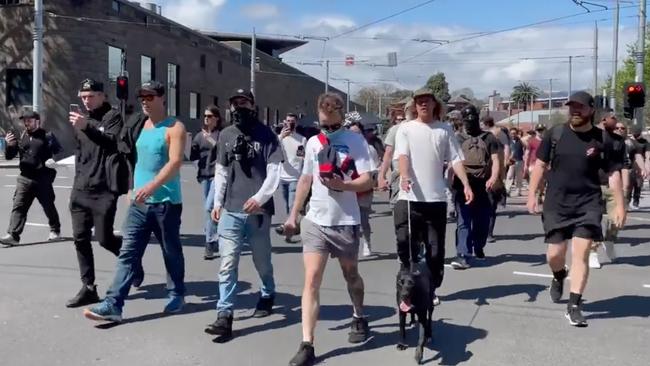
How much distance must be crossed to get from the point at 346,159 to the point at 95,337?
2282 mm

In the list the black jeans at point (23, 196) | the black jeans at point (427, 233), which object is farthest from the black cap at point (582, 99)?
the black jeans at point (23, 196)

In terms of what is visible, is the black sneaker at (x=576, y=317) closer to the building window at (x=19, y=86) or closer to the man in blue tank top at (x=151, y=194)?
the man in blue tank top at (x=151, y=194)

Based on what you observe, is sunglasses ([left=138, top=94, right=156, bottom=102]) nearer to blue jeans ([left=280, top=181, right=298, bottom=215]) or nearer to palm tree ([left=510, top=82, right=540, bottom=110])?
blue jeans ([left=280, top=181, right=298, bottom=215])

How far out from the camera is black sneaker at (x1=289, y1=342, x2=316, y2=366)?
197 inches

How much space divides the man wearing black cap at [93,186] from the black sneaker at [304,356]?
2354 mm

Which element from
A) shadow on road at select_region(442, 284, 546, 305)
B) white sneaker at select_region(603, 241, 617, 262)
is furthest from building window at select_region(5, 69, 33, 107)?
shadow on road at select_region(442, 284, 546, 305)

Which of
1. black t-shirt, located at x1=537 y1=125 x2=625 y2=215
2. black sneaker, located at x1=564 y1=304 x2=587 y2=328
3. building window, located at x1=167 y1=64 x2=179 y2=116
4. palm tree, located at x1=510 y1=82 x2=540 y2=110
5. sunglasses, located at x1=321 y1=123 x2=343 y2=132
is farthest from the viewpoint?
palm tree, located at x1=510 y1=82 x2=540 y2=110

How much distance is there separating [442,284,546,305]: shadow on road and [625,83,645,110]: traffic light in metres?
12.9

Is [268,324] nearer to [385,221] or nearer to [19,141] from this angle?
[19,141]

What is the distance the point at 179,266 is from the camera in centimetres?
633

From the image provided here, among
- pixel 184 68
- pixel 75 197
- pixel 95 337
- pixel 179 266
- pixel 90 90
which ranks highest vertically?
pixel 184 68

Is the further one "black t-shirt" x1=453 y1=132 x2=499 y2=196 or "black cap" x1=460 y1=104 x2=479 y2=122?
"black cap" x1=460 y1=104 x2=479 y2=122

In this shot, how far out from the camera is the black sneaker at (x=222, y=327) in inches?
222

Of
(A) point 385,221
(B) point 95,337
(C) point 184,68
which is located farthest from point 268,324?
(C) point 184,68
